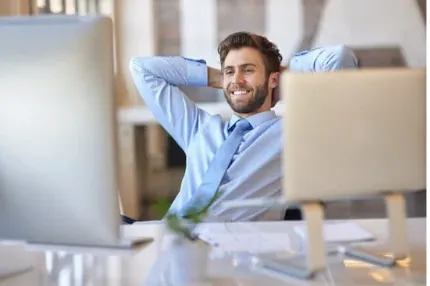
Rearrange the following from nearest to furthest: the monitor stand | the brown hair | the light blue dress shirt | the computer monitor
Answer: the computer monitor
the monitor stand
the light blue dress shirt
the brown hair

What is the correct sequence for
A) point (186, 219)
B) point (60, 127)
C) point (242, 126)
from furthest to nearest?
point (242, 126)
point (186, 219)
point (60, 127)

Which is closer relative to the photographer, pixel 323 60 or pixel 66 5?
pixel 323 60

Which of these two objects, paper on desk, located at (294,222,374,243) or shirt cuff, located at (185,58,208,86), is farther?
shirt cuff, located at (185,58,208,86)

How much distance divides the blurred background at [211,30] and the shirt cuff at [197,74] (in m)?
0.05

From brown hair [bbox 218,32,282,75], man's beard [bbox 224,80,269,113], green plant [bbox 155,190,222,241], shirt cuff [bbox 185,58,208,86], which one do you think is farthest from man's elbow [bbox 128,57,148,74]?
green plant [bbox 155,190,222,241]

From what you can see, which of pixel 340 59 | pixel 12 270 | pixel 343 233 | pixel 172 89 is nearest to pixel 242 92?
pixel 172 89

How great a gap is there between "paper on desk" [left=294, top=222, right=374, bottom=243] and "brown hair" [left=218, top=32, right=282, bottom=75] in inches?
44.4

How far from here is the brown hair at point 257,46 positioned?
283 centimetres

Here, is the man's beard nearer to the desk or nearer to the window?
the window

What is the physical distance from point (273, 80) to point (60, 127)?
5.54 feet

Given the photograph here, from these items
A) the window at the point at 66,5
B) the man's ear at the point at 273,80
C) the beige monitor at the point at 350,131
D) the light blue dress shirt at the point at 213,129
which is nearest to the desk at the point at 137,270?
the beige monitor at the point at 350,131

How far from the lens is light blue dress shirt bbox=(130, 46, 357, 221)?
2582mm

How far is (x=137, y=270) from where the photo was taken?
1.37 m

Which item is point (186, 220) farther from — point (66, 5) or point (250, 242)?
point (66, 5)
